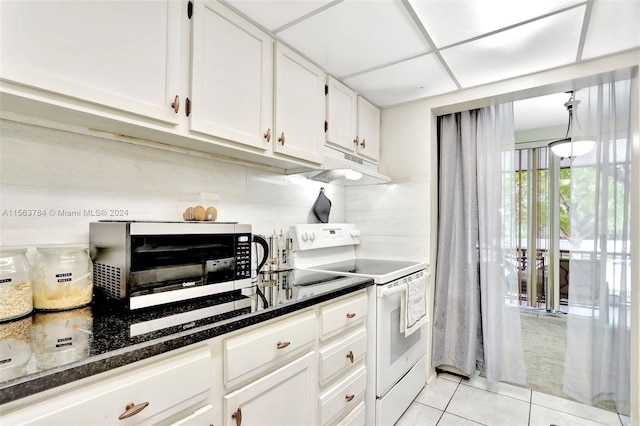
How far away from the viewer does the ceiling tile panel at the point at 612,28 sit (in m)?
1.42

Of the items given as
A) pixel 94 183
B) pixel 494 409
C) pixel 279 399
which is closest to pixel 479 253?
pixel 494 409

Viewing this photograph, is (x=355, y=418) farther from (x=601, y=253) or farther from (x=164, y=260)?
(x=601, y=253)

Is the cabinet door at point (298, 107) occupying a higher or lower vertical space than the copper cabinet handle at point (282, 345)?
higher

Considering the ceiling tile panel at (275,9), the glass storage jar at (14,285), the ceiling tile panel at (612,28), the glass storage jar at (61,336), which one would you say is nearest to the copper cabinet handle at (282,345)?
the glass storage jar at (61,336)

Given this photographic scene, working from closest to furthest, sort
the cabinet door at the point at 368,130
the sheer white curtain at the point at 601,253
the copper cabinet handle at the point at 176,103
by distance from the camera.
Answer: the copper cabinet handle at the point at 176,103
the sheer white curtain at the point at 601,253
the cabinet door at the point at 368,130

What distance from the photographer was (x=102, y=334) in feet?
2.86

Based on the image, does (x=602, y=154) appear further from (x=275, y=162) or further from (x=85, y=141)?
(x=85, y=141)

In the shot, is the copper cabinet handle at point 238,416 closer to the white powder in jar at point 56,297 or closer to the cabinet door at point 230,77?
the white powder in jar at point 56,297

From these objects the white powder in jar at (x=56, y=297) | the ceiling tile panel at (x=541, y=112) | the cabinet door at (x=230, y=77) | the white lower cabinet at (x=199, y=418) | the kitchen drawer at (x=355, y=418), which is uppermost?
the ceiling tile panel at (x=541, y=112)

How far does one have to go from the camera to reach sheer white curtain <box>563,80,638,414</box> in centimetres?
194

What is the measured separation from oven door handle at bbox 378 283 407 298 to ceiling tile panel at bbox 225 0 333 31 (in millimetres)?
1439

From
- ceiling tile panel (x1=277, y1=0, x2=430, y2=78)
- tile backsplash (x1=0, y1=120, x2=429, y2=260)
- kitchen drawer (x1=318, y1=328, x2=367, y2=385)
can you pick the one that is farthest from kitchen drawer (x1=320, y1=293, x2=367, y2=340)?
ceiling tile panel (x1=277, y1=0, x2=430, y2=78)

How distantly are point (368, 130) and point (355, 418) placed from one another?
195 cm

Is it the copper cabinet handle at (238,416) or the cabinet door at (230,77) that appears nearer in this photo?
the copper cabinet handle at (238,416)
